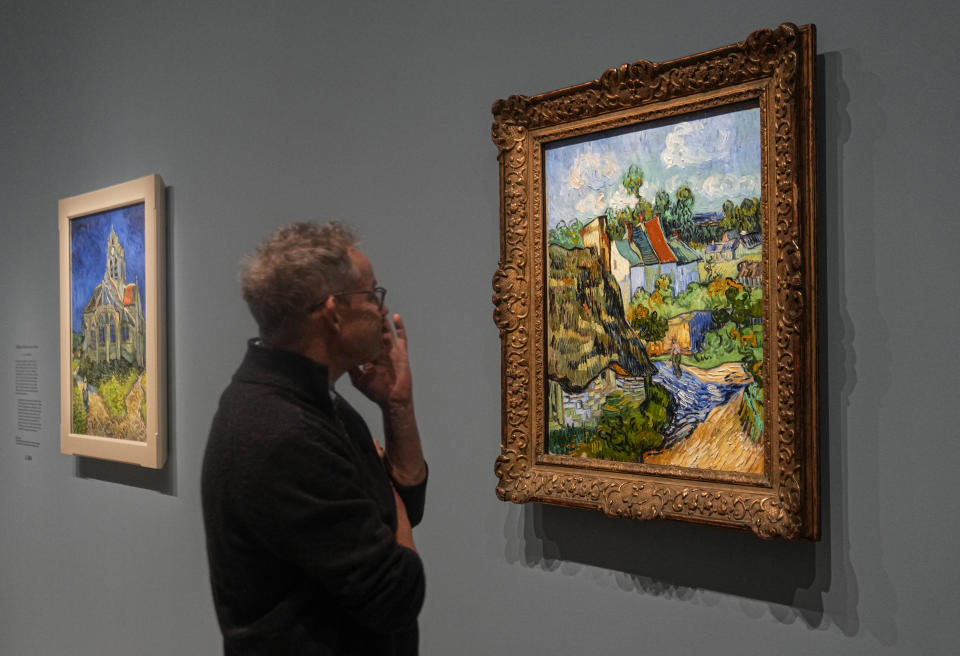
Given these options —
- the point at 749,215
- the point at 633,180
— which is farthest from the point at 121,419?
the point at 749,215

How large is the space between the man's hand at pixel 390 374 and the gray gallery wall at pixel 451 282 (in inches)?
31.2

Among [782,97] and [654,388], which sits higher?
[782,97]

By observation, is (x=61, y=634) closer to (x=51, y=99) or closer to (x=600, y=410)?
(x=51, y=99)

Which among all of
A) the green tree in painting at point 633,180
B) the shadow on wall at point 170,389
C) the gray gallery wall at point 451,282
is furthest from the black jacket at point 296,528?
the shadow on wall at point 170,389

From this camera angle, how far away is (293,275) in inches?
67.7

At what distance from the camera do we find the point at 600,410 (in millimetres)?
2385

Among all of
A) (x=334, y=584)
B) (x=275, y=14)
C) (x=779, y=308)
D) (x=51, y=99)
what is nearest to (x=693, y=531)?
(x=779, y=308)

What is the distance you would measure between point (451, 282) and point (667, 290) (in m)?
0.80

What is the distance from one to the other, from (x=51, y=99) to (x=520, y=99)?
3.08 meters

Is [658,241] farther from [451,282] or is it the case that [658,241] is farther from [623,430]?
[451,282]

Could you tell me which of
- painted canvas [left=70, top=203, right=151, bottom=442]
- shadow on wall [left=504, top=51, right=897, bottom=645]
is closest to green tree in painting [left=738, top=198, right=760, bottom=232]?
shadow on wall [left=504, top=51, right=897, bottom=645]

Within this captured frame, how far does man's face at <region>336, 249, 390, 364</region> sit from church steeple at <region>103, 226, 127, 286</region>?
253 centimetres

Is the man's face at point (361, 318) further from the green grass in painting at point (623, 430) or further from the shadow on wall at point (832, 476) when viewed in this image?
the shadow on wall at point (832, 476)

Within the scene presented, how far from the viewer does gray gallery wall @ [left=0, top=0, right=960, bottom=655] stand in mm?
1956
